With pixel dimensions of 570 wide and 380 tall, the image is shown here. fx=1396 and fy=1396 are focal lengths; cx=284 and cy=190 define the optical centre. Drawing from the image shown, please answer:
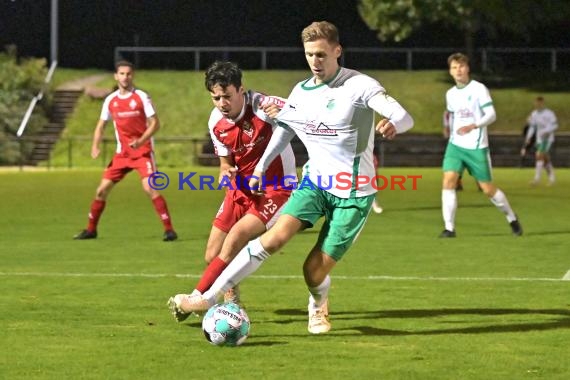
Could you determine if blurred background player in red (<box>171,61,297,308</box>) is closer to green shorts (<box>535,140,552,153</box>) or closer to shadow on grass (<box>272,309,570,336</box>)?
shadow on grass (<box>272,309,570,336</box>)

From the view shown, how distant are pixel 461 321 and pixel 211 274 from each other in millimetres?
1865

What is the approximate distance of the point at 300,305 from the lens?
11.0m

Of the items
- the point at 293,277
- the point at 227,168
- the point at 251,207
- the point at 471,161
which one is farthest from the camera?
the point at 471,161

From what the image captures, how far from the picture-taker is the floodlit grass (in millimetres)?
8289

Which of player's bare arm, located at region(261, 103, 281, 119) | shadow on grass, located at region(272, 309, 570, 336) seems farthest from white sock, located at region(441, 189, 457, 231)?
player's bare arm, located at region(261, 103, 281, 119)

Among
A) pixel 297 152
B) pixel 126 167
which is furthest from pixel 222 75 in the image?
pixel 297 152

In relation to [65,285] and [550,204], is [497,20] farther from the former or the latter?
[65,285]

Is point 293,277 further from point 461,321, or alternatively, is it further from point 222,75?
point 222,75

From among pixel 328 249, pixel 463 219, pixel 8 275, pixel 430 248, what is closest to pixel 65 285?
pixel 8 275

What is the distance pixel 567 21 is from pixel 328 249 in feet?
157

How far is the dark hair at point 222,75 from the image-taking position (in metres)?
9.59

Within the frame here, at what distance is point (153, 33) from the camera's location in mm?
55219

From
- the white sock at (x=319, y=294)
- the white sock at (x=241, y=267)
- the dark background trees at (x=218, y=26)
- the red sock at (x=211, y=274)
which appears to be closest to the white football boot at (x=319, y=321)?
the white sock at (x=319, y=294)

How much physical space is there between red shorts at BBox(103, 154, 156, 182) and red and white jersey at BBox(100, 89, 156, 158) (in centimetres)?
6
